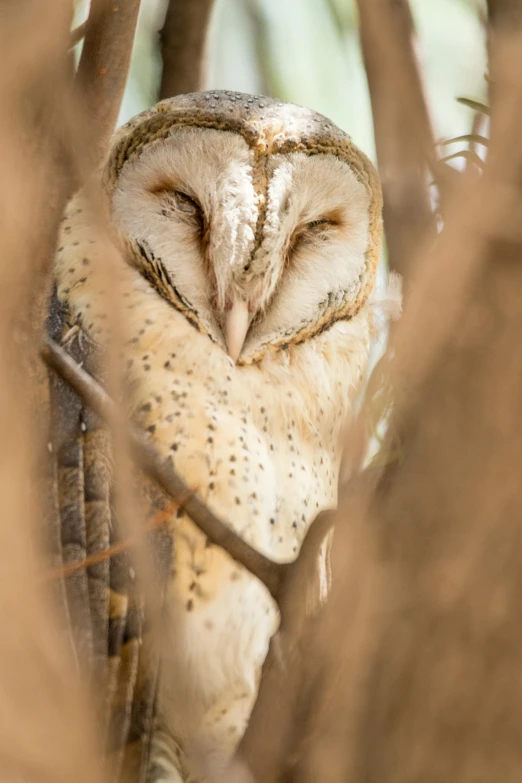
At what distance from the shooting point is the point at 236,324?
3.15 ft

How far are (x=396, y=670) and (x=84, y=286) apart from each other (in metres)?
0.72

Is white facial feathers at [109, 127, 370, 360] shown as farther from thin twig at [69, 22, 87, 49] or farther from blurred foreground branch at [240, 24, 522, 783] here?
blurred foreground branch at [240, 24, 522, 783]

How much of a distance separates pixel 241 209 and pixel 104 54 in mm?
218

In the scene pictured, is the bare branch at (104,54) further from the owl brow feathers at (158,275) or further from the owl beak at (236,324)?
the owl beak at (236,324)

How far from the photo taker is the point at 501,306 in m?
0.39

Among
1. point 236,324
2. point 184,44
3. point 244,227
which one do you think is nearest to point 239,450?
point 236,324

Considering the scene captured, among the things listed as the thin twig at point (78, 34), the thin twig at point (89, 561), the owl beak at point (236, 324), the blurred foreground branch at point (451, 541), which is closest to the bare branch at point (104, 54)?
the thin twig at point (78, 34)

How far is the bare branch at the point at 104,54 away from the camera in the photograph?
33.1 inches

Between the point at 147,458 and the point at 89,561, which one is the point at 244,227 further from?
A: the point at 89,561

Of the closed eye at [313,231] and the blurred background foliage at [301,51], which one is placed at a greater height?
the blurred background foliage at [301,51]

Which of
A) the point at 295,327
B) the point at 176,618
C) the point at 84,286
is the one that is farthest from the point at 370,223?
the point at 176,618

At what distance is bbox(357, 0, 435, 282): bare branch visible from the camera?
2.72 ft

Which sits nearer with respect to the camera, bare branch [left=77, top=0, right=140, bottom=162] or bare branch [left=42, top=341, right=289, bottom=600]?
bare branch [left=42, top=341, right=289, bottom=600]

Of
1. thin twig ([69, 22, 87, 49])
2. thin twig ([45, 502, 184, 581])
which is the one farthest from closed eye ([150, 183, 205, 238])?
thin twig ([45, 502, 184, 581])
